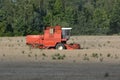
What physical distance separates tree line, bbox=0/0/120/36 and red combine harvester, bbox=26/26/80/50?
3700 centimetres

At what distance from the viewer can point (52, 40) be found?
36438 millimetres

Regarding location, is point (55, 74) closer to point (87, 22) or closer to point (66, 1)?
point (87, 22)

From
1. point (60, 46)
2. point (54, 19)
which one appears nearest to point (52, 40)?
point (60, 46)

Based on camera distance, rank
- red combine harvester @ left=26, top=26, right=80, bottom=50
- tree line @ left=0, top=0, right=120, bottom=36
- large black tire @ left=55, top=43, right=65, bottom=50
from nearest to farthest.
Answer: large black tire @ left=55, top=43, right=65, bottom=50 → red combine harvester @ left=26, top=26, right=80, bottom=50 → tree line @ left=0, top=0, right=120, bottom=36

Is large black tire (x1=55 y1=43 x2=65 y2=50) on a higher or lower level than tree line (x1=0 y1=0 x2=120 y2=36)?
higher

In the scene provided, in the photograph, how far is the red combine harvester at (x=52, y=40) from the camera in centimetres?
3600

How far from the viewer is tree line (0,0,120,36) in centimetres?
7669

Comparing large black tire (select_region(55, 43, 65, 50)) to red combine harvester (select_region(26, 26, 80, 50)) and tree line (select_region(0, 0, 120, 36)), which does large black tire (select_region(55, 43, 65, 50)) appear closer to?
red combine harvester (select_region(26, 26, 80, 50))

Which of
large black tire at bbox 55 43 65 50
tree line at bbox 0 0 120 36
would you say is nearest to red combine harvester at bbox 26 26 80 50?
large black tire at bbox 55 43 65 50

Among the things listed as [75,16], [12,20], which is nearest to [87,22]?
[75,16]

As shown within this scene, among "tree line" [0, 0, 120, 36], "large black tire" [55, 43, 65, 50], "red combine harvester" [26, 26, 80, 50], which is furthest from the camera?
"tree line" [0, 0, 120, 36]

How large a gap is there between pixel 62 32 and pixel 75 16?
49708 millimetres

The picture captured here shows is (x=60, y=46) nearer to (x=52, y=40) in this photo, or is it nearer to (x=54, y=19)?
(x=52, y=40)

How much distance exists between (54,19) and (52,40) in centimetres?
4570
